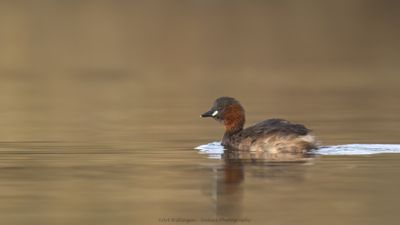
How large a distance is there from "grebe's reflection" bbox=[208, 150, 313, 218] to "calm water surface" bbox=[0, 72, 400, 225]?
0.02 m

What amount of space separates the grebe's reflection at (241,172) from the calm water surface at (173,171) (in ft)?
0.06

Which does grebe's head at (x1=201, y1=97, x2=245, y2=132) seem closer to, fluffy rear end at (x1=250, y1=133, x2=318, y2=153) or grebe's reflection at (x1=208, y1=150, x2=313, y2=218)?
grebe's reflection at (x1=208, y1=150, x2=313, y2=218)

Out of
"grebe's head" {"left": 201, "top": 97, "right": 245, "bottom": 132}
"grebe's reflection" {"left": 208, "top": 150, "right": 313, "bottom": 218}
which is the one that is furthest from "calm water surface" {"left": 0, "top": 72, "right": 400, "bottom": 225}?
"grebe's head" {"left": 201, "top": 97, "right": 245, "bottom": 132}

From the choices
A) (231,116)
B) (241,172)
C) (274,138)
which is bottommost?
Answer: (241,172)

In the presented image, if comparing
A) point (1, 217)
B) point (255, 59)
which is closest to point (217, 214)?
point (1, 217)

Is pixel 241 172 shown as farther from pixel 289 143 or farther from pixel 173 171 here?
pixel 289 143

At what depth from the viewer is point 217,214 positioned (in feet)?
44.1

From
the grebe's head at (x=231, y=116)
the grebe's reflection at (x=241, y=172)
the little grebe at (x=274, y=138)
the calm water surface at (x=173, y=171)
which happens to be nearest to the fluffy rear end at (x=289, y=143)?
the little grebe at (x=274, y=138)

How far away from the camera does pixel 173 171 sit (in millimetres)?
16328

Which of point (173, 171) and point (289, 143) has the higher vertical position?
point (289, 143)

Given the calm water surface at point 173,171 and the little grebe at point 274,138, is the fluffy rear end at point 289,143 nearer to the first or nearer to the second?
the little grebe at point 274,138

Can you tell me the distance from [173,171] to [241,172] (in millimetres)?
767

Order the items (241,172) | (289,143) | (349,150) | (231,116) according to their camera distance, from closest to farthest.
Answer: (241,172), (289,143), (349,150), (231,116)

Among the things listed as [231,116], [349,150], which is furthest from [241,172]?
[231,116]
